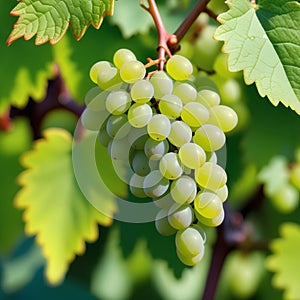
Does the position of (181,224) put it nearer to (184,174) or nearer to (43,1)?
(184,174)

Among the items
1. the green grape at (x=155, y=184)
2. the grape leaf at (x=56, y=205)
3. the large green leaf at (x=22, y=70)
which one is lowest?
the grape leaf at (x=56, y=205)

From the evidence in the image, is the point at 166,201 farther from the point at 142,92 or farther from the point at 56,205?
the point at 56,205

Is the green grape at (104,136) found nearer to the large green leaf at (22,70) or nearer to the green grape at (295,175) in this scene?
the large green leaf at (22,70)

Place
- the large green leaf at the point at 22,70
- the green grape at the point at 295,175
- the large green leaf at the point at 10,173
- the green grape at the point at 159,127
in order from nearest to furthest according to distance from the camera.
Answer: the green grape at the point at 159,127 < the large green leaf at the point at 22,70 < the green grape at the point at 295,175 < the large green leaf at the point at 10,173

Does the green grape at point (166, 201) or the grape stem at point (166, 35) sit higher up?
the grape stem at point (166, 35)

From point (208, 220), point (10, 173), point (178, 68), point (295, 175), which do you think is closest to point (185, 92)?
point (178, 68)

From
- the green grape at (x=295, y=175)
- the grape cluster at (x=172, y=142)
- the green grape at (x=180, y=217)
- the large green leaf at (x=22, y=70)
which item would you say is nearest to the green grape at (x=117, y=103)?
the grape cluster at (x=172, y=142)

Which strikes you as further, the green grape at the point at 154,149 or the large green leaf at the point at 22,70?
the large green leaf at the point at 22,70

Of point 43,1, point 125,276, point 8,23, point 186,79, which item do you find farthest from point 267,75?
point 125,276

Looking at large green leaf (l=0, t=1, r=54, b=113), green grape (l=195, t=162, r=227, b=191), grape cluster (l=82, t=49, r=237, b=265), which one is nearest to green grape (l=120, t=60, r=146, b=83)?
grape cluster (l=82, t=49, r=237, b=265)
